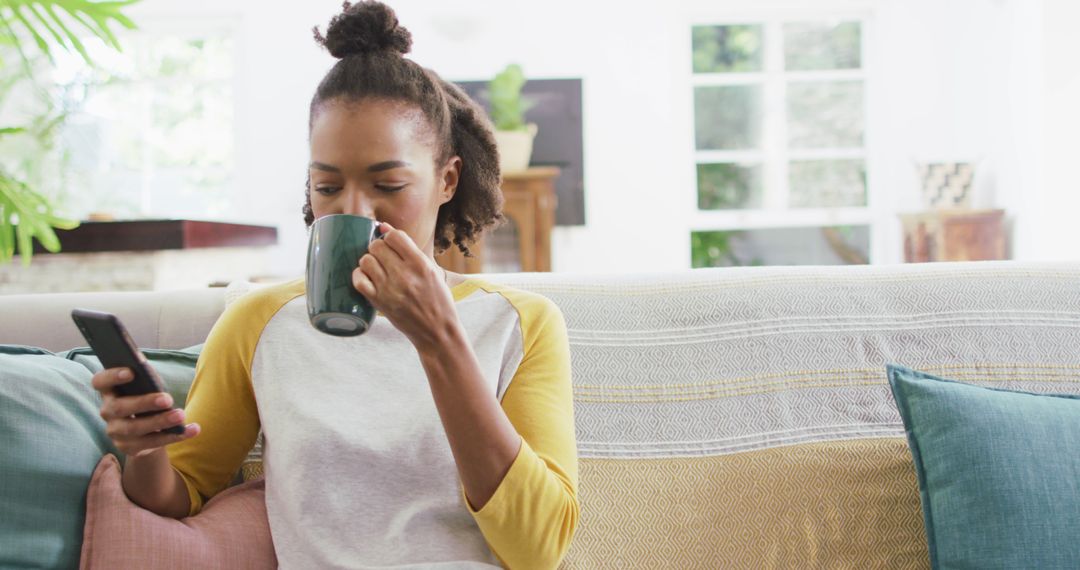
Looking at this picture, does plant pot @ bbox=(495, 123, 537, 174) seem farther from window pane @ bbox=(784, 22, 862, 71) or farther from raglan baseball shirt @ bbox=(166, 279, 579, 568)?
raglan baseball shirt @ bbox=(166, 279, 579, 568)

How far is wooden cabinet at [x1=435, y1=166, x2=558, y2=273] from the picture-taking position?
510cm

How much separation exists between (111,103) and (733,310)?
557 cm

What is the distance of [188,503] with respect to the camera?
3.47ft

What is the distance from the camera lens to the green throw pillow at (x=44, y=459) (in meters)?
0.99

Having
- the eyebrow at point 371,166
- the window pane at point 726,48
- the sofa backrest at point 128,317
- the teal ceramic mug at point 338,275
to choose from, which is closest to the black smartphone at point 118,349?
the teal ceramic mug at point 338,275

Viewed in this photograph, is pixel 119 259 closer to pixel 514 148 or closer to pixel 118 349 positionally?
pixel 514 148

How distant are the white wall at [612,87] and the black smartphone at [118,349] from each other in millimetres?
5074

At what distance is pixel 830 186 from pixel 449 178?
17.3 ft

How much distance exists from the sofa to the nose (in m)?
0.40

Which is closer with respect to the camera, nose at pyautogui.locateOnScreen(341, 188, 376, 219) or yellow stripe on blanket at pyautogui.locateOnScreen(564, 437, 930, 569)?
nose at pyautogui.locateOnScreen(341, 188, 376, 219)

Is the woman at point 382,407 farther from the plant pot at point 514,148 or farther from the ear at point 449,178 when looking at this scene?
the plant pot at point 514,148

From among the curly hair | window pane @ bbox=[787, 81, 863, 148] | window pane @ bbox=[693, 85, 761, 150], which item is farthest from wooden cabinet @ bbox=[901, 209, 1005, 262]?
the curly hair

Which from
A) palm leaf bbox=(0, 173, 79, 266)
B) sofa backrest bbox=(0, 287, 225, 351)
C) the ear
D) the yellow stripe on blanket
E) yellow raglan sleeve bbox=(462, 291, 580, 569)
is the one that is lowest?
the yellow stripe on blanket

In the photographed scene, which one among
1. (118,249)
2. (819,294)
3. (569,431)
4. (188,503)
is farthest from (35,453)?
(118,249)
